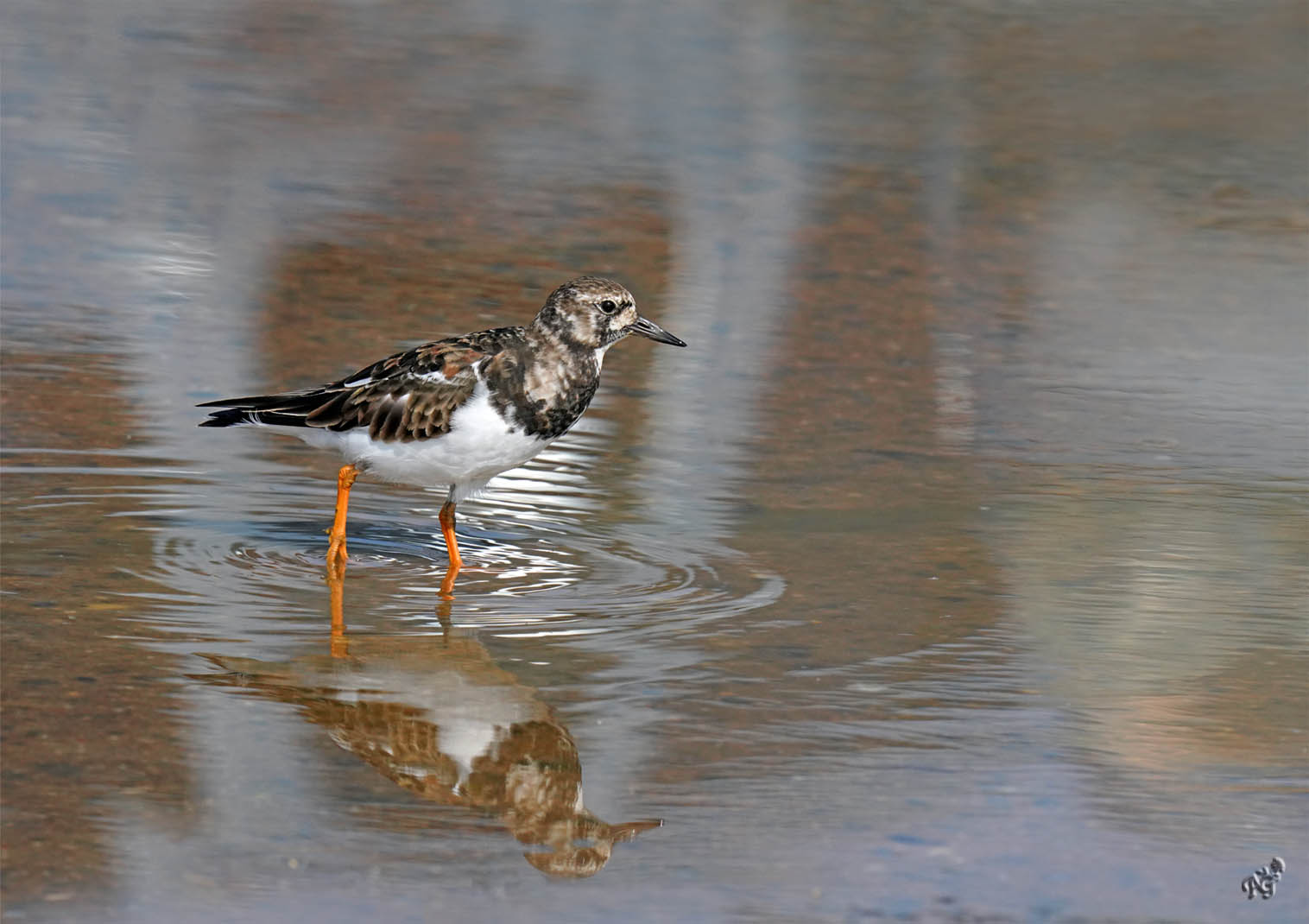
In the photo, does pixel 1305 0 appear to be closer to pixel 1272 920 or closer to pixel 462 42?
pixel 462 42

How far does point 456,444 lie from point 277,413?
3.01 ft

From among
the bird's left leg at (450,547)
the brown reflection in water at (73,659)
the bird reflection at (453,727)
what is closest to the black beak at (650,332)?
the bird's left leg at (450,547)

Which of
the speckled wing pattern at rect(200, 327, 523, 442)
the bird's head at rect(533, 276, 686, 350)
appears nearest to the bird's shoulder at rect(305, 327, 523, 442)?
the speckled wing pattern at rect(200, 327, 523, 442)

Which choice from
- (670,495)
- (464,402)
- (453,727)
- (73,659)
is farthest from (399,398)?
(453,727)

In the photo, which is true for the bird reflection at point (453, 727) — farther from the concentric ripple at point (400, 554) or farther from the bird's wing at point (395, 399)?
the bird's wing at point (395, 399)

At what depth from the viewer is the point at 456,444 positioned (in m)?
8.24

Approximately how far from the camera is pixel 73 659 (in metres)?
6.98

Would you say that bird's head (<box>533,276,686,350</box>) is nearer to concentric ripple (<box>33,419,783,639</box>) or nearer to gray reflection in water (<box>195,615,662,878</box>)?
concentric ripple (<box>33,419,783,639</box>)

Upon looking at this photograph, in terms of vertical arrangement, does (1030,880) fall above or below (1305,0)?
below

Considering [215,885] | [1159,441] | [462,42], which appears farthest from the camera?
[462,42]

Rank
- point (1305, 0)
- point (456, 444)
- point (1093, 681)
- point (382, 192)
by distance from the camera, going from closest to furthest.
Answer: point (1093, 681)
point (456, 444)
point (382, 192)
point (1305, 0)

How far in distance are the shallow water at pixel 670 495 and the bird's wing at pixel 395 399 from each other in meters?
0.52

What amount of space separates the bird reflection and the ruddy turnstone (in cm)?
92

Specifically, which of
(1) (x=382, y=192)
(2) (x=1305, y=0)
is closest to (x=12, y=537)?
(1) (x=382, y=192)
